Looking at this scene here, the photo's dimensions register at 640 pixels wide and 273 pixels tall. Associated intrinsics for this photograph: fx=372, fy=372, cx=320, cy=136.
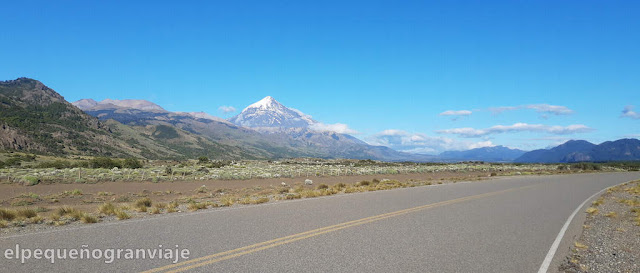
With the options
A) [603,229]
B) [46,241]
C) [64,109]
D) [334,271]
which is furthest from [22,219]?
[64,109]

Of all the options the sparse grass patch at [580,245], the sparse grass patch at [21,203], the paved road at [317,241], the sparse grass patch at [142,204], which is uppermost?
the sparse grass patch at [142,204]

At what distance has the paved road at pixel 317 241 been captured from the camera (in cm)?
620

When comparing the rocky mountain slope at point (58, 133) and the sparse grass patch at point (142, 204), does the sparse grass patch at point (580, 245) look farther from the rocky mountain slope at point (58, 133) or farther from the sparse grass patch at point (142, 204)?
the rocky mountain slope at point (58, 133)

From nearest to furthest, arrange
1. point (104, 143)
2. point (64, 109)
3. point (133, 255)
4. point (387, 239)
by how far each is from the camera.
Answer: point (133, 255), point (387, 239), point (104, 143), point (64, 109)

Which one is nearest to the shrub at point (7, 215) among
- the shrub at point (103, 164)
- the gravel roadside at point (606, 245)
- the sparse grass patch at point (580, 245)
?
the gravel roadside at point (606, 245)

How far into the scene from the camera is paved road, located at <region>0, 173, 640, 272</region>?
6199 mm

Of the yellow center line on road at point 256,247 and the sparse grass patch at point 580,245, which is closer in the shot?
the yellow center line on road at point 256,247

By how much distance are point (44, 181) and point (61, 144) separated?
11953cm

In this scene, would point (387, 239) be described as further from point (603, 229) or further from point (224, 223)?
point (603, 229)

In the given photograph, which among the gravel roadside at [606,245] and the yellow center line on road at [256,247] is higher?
the yellow center line on road at [256,247]

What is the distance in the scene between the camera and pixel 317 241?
797cm

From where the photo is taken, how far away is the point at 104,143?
158 meters

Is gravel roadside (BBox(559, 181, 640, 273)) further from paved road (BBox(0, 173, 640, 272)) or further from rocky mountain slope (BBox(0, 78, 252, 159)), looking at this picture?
rocky mountain slope (BBox(0, 78, 252, 159))

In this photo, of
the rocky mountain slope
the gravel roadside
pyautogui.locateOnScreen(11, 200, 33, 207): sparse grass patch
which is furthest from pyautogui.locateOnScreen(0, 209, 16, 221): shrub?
the rocky mountain slope
